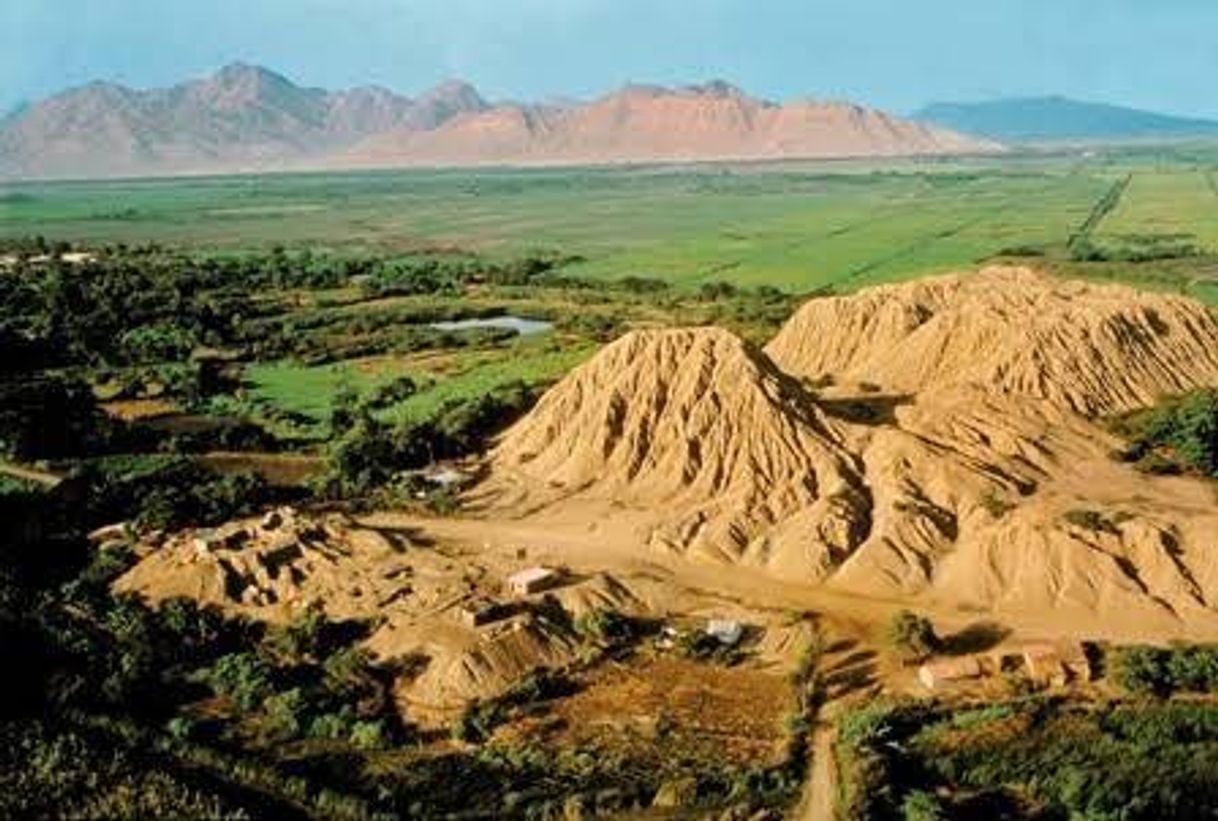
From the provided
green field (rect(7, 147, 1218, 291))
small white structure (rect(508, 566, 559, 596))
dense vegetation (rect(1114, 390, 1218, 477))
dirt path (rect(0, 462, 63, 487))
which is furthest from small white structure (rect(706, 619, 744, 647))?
green field (rect(7, 147, 1218, 291))

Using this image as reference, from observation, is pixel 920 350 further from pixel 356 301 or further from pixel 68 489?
pixel 356 301

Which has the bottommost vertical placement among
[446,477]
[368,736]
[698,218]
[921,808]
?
[368,736]

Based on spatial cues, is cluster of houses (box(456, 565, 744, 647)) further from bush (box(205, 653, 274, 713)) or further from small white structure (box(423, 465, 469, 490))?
small white structure (box(423, 465, 469, 490))

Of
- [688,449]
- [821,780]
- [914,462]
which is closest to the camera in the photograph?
[821,780]

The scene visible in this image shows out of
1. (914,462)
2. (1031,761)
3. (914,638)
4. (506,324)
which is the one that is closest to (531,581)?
(914,638)

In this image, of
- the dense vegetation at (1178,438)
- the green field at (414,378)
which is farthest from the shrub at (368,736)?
the green field at (414,378)

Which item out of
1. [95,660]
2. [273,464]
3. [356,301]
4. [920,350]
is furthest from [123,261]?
[95,660]

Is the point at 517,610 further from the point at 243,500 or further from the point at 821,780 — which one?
the point at 243,500
